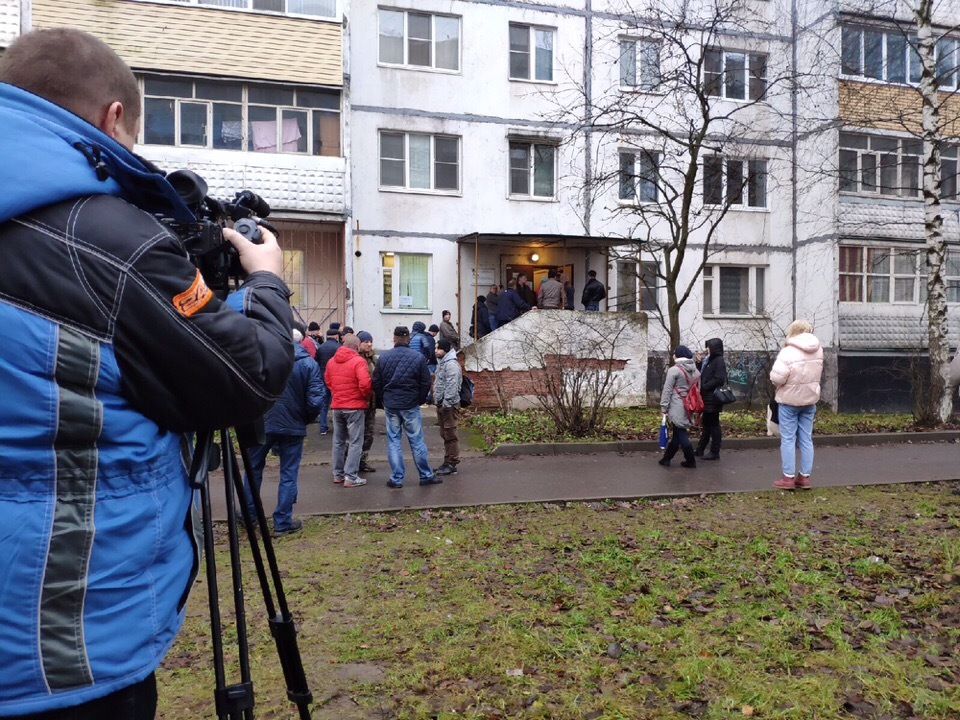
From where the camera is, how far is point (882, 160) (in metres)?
25.5

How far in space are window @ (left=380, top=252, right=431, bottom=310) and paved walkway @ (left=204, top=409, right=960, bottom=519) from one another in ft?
26.7

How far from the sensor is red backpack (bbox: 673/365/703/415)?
11.8m

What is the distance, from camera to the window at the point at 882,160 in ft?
81.8

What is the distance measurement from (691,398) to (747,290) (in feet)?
50.8

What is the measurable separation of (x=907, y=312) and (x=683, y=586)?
2301 centimetres

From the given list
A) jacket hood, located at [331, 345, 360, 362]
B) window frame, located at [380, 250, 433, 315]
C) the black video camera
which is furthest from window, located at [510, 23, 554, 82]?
the black video camera

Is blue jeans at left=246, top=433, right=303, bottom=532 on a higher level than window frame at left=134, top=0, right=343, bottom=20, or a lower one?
lower

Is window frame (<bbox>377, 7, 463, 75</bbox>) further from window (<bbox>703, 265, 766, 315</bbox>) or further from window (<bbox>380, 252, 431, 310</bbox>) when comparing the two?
window (<bbox>703, 265, 766, 315</bbox>)

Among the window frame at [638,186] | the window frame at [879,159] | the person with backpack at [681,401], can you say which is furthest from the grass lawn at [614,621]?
the window frame at [879,159]

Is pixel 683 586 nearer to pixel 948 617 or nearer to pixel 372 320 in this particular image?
pixel 948 617

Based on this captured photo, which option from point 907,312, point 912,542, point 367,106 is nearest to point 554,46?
point 367,106

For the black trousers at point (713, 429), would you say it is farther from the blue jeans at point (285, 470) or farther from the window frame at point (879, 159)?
the window frame at point (879, 159)

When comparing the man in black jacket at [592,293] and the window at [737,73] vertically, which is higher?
the window at [737,73]

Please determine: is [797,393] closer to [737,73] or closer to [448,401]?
[448,401]
